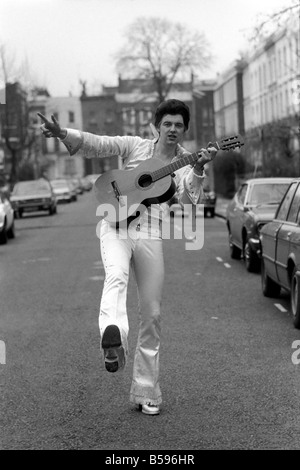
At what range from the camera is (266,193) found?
17.6 m

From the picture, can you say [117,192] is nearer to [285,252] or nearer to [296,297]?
[296,297]

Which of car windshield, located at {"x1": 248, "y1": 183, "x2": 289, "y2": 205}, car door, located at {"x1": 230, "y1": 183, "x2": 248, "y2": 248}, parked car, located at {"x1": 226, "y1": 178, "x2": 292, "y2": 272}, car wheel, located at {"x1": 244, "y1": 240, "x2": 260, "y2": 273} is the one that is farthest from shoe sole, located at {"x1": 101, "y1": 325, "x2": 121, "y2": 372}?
car windshield, located at {"x1": 248, "y1": 183, "x2": 289, "y2": 205}

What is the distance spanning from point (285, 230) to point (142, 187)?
5205mm

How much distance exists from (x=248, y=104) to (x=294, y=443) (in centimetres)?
8807

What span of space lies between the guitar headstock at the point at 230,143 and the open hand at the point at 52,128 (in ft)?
3.16

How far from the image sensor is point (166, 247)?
22.0 metres

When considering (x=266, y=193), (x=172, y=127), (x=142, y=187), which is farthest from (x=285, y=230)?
(x=266, y=193)

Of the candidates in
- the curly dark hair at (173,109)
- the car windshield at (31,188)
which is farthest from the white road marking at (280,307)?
the car windshield at (31,188)

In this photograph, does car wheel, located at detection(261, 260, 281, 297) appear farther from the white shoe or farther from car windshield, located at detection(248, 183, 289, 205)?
the white shoe

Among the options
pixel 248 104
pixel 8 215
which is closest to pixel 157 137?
pixel 8 215

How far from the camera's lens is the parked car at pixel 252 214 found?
16000 millimetres

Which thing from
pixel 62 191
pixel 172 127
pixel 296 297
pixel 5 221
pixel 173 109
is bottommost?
pixel 62 191

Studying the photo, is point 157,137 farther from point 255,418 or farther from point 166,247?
point 166,247

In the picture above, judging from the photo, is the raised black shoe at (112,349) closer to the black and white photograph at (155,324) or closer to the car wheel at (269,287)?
the black and white photograph at (155,324)
